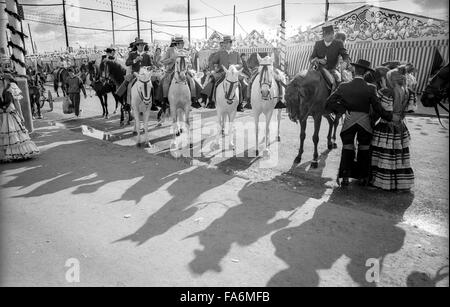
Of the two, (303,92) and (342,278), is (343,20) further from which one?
(342,278)

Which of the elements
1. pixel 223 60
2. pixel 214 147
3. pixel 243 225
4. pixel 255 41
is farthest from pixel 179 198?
pixel 255 41

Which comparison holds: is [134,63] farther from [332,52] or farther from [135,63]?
[332,52]

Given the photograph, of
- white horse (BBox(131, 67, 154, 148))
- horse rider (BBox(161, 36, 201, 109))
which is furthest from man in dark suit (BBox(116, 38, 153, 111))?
white horse (BBox(131, 67, 154, 148))

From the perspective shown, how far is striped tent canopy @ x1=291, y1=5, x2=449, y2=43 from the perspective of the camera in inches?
670

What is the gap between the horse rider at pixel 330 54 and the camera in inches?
298

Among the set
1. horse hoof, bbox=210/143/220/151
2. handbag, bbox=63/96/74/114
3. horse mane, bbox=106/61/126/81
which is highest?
horse mane, bbox=106/61/126/81

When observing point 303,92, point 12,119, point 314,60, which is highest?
point 314,60

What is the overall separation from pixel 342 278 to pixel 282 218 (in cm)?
159

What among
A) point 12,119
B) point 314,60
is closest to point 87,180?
point 12,119

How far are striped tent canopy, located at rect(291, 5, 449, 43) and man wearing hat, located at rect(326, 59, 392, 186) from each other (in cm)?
1340

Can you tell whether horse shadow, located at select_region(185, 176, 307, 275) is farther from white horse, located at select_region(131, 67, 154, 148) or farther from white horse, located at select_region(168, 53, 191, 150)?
white horse, located at select_region(131, 67, 154, 148)

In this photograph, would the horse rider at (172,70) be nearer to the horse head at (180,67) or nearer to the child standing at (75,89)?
the horse head at (180,67)

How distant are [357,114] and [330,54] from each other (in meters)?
2.51
